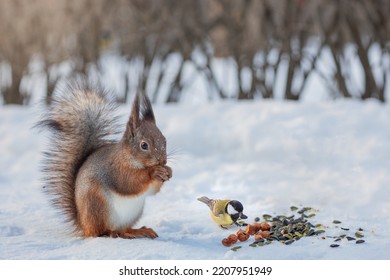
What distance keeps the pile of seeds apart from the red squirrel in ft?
1.23

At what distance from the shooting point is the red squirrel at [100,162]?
246 cm

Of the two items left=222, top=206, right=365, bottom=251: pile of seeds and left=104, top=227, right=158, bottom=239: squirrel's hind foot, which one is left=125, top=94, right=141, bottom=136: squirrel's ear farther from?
left=222, top=206, right=365, bottom=251: pile of seeds

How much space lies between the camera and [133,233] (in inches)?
105

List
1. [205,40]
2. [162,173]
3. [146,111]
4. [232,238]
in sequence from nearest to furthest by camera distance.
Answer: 1. [162,173]
2. [146,111]
3. [232,238]
4. [205,40]

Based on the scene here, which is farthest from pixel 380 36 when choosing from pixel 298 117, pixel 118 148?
pixel 118 148

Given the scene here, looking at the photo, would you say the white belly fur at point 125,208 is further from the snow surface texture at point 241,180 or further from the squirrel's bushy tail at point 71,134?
the squirrel's bushy tail at point 71,134

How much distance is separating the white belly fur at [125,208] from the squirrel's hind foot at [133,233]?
0.12 ft

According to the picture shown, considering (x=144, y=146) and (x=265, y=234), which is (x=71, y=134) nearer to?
(x=144, y=146)

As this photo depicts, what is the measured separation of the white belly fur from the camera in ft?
8.23

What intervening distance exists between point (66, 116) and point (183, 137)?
1.81 meters

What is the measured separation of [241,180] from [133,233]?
48.8 inches

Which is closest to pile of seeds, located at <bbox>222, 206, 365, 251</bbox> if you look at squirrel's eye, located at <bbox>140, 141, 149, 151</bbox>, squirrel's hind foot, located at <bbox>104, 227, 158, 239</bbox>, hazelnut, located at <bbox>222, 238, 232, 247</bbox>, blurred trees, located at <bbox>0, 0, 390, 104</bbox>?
hazelnut, located at <bbox>222, 238, 232, 247</bbox>

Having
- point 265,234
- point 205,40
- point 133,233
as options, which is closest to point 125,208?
point 133,233

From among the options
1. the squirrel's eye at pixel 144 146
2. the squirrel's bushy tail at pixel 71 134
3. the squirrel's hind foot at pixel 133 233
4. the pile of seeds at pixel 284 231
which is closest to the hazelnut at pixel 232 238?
the pile of seeds at pixel 284 231
